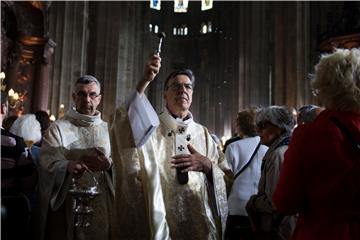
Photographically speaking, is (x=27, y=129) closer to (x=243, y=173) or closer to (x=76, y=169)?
(x=76, y=169)

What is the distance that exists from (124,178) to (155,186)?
216 mm

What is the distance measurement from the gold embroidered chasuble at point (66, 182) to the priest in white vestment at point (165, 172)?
0.74 feet

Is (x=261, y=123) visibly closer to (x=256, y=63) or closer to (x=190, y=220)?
(x=190, y=220)

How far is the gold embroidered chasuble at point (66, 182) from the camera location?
122 inches

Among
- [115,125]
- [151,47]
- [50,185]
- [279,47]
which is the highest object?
[151,47]

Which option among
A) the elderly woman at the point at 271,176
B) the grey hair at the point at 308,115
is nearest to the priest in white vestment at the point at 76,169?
the elderly woman at the point at 271,176

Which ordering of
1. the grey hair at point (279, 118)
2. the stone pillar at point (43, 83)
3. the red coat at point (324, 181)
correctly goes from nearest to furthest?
the red coat at point (324, 181), the grey hair at point (279, 118), the stone pillar at point (43, 83)

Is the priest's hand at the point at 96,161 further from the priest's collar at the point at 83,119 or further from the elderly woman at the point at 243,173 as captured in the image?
the elderly woman at the point at 243,173

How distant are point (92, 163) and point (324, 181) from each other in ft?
4.78

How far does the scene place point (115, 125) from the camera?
301cm

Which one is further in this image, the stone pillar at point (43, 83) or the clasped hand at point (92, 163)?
the stone pillar at point (43, 83)

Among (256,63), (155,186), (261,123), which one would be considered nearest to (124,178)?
(155,186)

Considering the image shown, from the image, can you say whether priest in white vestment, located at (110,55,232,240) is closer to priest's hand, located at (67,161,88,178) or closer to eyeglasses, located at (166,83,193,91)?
eyeglasses, located at (166,83,193,91)

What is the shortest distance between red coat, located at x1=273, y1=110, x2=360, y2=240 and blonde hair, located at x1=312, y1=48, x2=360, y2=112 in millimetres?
53
